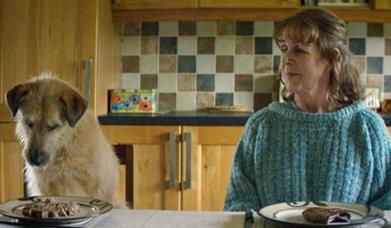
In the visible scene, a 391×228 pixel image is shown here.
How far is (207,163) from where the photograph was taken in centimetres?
277

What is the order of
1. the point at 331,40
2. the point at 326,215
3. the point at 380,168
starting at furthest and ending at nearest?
the point at 331,40 → the point at 380,168 → the point at 326,215

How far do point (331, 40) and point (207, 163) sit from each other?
1349 millimetres

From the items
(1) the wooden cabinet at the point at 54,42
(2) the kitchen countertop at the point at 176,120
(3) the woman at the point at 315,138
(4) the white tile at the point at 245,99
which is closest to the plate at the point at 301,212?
(3) the woman at the point at 315,138

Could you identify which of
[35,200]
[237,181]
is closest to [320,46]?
[237,181]

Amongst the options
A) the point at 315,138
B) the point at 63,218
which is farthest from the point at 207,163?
the point at 63,218

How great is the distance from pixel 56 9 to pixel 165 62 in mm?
751

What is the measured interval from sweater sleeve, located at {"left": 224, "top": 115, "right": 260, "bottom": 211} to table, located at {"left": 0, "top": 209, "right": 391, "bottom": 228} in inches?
11.8

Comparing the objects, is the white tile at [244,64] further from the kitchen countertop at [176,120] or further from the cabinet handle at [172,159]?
the cabinet handle at [172,159]

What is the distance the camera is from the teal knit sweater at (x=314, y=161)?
56.4 inches

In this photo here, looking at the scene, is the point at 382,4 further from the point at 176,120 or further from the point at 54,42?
the point at 54,42

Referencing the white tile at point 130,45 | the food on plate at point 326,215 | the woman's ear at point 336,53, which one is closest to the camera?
the food on plate at point 326,215

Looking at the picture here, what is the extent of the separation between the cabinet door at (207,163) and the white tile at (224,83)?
62cm

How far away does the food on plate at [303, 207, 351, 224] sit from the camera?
1016 millimetres

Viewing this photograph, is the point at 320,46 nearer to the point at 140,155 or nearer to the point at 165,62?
the point at 140,155
